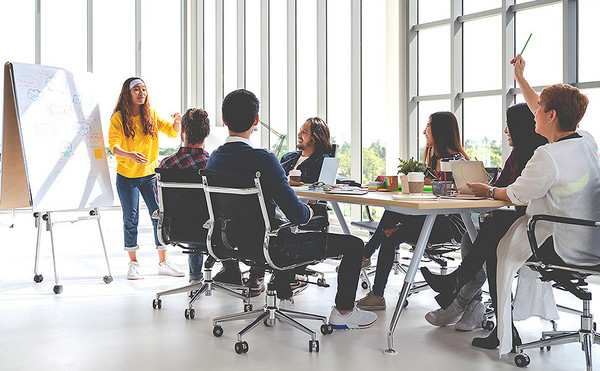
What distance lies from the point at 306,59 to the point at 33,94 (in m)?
3.92

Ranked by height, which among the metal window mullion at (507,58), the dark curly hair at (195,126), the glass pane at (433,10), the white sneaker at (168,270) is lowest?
the white sneaker at (168,270)

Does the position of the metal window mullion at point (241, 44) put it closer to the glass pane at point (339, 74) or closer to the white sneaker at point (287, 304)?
the glass pane at point (339, 74)

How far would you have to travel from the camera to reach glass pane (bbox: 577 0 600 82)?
4727 millimetres

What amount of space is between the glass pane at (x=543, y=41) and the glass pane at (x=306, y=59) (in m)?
2.75

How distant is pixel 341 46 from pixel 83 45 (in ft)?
14.1

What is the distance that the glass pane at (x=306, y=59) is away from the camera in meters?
7.41

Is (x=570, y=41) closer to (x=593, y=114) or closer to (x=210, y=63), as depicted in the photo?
(x=593, y=114)

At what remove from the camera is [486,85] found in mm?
5629

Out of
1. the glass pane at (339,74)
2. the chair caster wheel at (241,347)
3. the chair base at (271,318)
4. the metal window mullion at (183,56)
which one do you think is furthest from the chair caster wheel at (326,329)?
the metal window mullion at (183,56)

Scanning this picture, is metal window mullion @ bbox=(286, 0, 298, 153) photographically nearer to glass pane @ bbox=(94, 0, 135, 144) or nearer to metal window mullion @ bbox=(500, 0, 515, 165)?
glass pane @ bbox=(94, 0, 135, 144)

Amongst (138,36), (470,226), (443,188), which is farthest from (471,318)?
(138,36)

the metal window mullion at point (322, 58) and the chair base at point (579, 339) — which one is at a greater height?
the metal window mullion at point (322, 58)

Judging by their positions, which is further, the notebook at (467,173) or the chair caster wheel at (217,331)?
the chair caster wheel at (217,331)

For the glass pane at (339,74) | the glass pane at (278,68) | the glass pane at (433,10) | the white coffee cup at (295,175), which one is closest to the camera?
the white coffee cup at (295,175)
